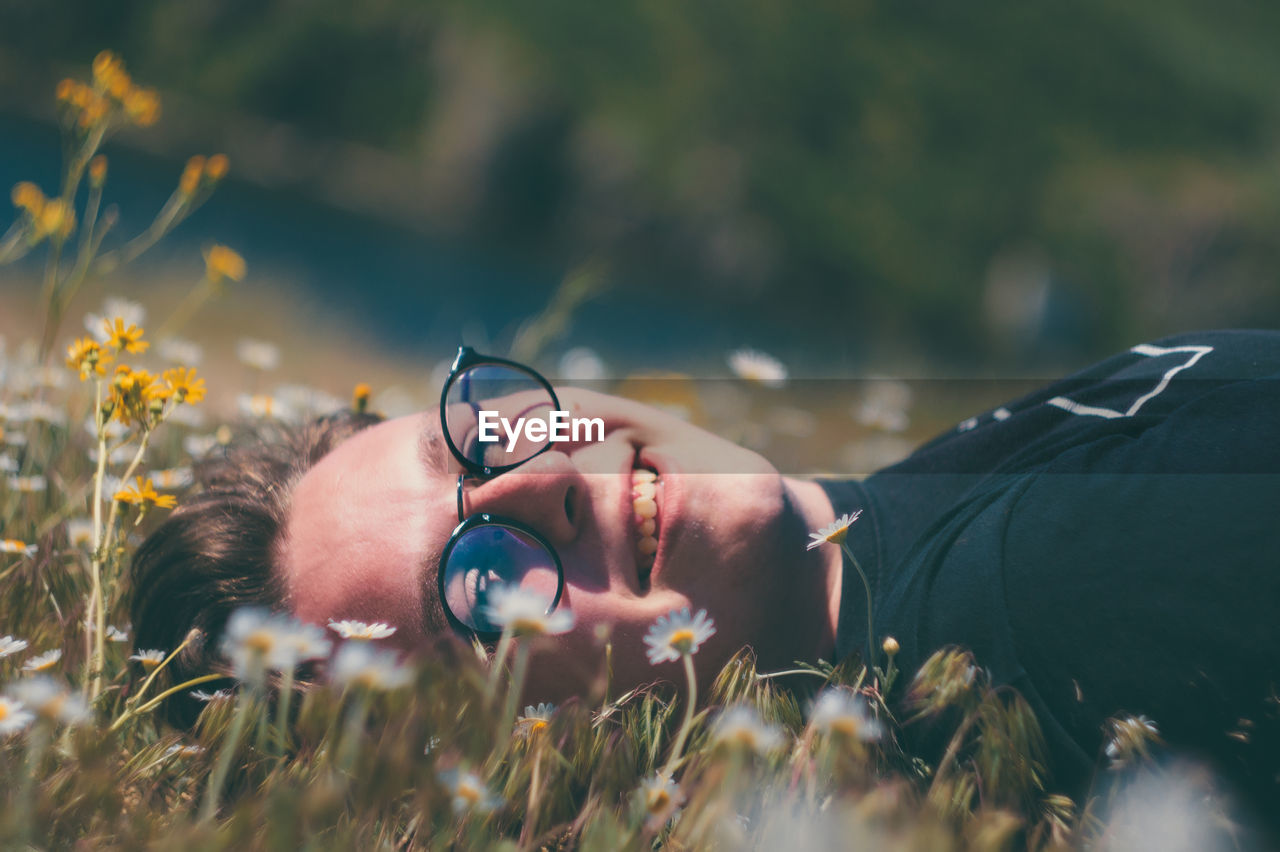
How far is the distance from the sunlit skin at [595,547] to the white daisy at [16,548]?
422 mm

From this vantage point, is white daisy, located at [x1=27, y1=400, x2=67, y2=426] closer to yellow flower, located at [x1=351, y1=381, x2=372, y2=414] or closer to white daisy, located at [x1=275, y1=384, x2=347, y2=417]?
white daisy, located at [x1=275, y1=384, x2=347, y2=417]

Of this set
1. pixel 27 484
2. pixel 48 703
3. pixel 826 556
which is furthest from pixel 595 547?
pixel 27 484

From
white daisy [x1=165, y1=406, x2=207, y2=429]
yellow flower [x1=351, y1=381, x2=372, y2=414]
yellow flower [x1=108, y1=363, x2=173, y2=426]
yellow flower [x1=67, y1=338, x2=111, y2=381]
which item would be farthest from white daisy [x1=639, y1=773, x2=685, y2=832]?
white daisy [x1=165, y1=406, x2=207, y2=429]

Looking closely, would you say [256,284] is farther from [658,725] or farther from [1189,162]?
[1189,162]

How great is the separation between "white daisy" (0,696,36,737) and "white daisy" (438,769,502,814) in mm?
507

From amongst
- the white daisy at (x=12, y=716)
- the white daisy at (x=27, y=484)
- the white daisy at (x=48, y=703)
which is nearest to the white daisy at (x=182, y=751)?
the white daisy at (x=12, y=716)

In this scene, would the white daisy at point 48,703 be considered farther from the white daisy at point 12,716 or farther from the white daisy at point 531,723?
the white daisy at point 531,723

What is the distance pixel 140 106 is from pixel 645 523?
1.50 meters

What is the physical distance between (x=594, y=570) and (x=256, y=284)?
6.67 metres

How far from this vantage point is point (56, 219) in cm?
170

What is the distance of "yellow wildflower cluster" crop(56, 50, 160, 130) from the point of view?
179 centimetres

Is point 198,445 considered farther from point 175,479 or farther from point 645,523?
point 645,523

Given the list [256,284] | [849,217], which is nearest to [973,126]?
[849,217]

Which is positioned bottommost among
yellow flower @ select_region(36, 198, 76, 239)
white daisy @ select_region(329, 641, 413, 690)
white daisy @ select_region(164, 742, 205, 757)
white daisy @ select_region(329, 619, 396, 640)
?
white daisy @ select_region(164, 742, 205, 757)
